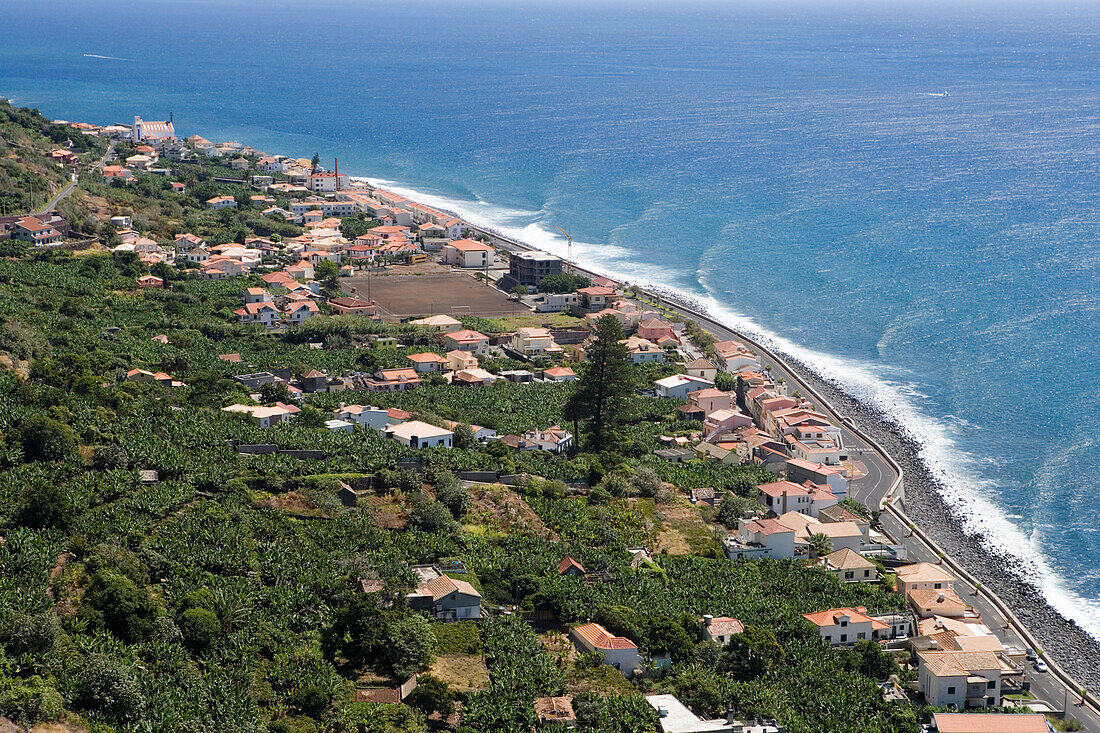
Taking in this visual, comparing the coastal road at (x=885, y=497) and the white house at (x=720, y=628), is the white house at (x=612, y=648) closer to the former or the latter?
the white house at (x=720, y=628)

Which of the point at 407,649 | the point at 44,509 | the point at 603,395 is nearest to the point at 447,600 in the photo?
the point at 407,649

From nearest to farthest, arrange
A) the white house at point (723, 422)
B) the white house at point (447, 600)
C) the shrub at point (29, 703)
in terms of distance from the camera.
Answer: the shrub at point (29, 703)
the white house at point (447, 600)
the white house at point (723, 422)

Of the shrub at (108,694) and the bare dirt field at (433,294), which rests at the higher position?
the shrub at (108,694)

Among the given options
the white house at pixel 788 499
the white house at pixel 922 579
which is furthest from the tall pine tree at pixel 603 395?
the white house at pixel 922 579

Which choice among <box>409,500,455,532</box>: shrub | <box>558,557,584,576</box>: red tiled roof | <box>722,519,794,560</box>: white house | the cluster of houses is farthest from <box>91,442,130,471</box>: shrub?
the cluster of houses

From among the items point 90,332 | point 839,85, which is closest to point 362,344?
point 90,332

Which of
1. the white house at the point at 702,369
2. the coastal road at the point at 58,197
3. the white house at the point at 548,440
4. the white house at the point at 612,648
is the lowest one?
the white house at the point at 548,440

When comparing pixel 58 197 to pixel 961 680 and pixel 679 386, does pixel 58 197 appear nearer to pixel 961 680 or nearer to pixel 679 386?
pixel 679 386
